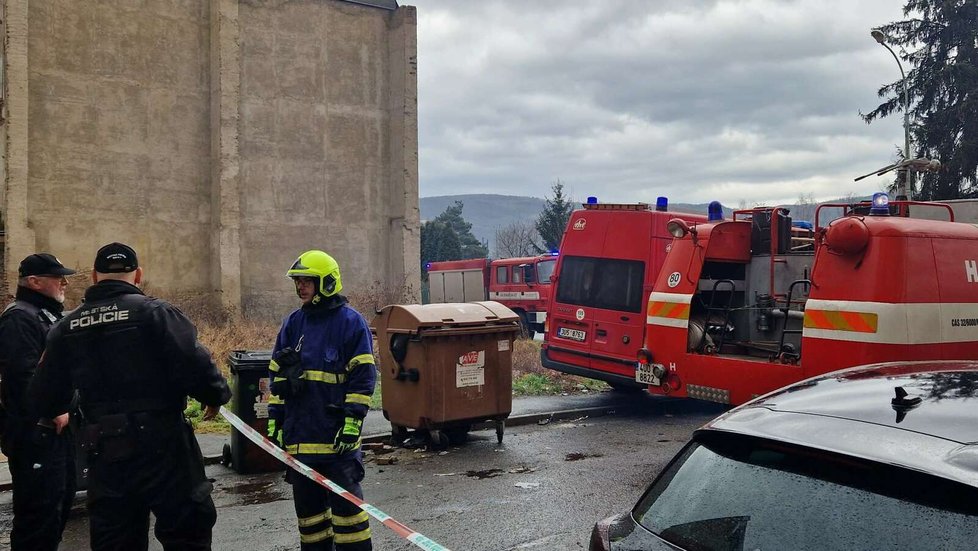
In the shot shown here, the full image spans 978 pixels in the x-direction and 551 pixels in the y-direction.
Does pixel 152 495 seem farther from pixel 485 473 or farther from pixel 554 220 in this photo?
pixel 554 220

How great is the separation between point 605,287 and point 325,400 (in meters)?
6.79

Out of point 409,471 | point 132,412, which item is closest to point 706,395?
point 409,471

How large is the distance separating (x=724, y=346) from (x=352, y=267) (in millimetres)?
15839

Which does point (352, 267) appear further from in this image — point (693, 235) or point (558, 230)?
point (558, 230)

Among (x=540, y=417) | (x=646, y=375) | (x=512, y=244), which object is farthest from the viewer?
(x=512, y=244)

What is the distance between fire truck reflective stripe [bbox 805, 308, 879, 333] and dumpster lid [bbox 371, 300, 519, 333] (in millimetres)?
3287

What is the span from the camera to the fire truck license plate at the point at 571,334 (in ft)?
35.8

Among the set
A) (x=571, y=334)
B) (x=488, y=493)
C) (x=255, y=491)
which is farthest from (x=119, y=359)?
(x=571, y=334)

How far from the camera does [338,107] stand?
21.7 meters

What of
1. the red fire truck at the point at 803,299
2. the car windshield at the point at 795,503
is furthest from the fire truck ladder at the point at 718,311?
the car windshield at the point at 795,503

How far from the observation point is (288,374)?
14.6 ft

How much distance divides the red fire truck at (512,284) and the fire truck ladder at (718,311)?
11704 millimetres

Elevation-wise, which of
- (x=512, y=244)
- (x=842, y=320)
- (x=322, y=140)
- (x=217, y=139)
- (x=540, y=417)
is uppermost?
(x=322, y=140)

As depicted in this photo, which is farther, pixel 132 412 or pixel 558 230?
pixel 558 230
